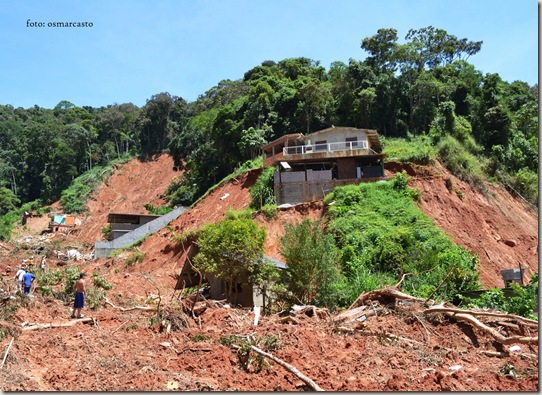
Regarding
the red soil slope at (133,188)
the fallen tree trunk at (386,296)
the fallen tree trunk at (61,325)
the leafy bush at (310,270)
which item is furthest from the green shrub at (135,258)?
the red soil slope at (133,188)

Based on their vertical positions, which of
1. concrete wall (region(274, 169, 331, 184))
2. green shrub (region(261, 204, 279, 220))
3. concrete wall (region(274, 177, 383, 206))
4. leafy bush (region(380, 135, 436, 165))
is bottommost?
green shrub (region(261, 204, 279, 220))

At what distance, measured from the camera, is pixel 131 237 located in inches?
1446

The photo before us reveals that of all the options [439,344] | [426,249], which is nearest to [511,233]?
[426,249]

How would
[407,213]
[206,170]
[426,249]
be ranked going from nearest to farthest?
[426,249] < [407,213] < [206,170]

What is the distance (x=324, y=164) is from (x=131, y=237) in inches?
537

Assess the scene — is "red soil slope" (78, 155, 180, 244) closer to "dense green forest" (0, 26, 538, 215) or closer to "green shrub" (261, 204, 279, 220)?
"dense green forest" (0, 26, 538, 215)

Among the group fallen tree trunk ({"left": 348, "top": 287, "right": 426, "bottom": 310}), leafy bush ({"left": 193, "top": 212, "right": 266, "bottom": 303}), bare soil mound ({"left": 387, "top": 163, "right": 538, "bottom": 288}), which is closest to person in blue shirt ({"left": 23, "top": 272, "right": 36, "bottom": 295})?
leafy bush ({"left": 193, "top": 212, "right": 266, "bottom": 303})

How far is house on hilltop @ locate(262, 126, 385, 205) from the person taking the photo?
3384 centimetres

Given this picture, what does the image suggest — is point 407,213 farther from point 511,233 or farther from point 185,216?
point 185,216

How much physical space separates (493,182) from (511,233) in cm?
682

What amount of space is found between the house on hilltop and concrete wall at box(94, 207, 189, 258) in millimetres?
8388

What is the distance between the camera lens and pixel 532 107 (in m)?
44.6

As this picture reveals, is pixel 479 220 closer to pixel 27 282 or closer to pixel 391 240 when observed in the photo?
pixel 391 240

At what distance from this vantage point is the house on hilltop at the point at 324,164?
3384 cm
